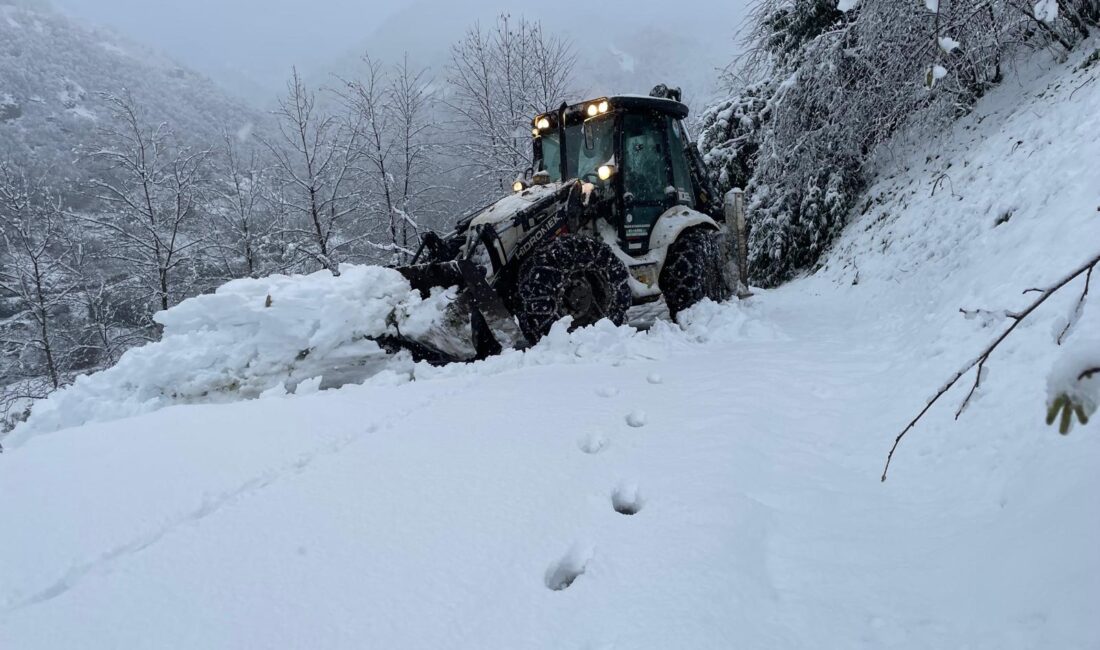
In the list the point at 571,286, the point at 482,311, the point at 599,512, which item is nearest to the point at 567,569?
the point at 599,512

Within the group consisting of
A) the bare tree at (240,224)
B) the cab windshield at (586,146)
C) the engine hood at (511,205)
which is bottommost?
the engine hood at (511,205)

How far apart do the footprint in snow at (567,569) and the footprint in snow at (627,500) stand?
1.17 feet

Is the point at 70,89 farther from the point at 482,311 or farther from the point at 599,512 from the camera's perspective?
the point at 599,512

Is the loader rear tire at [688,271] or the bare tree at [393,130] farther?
the bare tree at [393,130]

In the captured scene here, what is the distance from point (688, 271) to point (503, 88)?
55.5ft

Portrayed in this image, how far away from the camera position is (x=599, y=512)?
8.13ft

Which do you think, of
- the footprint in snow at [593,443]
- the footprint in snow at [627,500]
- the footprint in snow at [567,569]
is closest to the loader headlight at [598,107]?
the footprint in snow at [593,443]

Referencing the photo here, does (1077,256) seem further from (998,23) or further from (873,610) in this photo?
(998,23)

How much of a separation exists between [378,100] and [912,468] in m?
22.1

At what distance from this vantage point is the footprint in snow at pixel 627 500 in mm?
2535

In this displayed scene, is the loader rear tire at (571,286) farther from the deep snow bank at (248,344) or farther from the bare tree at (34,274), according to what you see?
the bare tree at (34,274)

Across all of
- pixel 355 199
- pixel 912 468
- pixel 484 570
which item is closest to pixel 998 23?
pixel 912 468

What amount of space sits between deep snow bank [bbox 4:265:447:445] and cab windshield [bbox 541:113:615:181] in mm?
2744

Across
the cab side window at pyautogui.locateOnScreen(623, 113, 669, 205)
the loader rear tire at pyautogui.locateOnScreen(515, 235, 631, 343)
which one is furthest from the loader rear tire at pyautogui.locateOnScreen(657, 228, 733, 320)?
the loader rear tire at pyautogui.locateOnScreen(515, 235, 631, 343)
